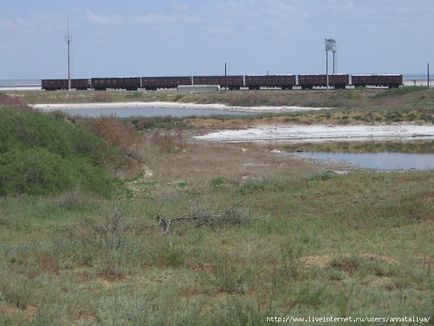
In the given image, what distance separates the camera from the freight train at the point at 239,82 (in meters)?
99.3

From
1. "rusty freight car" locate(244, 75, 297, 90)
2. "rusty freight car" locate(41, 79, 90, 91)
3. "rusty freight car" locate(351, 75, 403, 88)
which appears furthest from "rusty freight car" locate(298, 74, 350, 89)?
"rusty freight car" locate(41, 79, 90, 91)

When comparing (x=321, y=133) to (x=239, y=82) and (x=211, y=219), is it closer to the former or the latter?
(x=211, y=219)

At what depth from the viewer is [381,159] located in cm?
3469

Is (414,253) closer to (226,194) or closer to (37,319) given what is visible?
(37,319)

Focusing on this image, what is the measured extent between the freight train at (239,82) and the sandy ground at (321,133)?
4935 cm

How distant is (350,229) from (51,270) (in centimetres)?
681

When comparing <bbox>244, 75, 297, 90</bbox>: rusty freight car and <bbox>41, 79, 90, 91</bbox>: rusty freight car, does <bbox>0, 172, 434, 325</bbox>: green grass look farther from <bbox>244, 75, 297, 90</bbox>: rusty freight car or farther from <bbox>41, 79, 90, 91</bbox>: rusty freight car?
<bbox>41, 79, 90, 91</bbox>: rusty freight car

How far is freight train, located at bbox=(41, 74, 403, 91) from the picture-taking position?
3910 inches

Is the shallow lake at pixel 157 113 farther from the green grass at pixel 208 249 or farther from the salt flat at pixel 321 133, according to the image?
the green grass at pixel 208 249

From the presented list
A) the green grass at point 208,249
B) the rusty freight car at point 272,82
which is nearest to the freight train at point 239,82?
the rusty freight car at point 272,82

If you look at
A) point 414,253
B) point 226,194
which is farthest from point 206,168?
point 414,253

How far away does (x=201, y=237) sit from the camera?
12070mm

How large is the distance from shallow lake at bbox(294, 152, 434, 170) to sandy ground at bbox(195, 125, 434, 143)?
7664mm

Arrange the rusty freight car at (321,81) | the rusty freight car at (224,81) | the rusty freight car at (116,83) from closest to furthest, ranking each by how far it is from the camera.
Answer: the rusty freight car at (321,81), the rusty freight car at (224,81), the rusty freight car at (116,83)
